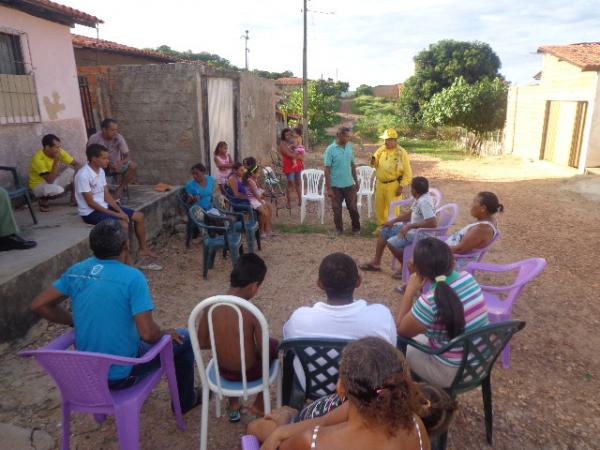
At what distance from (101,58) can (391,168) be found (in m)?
11.3

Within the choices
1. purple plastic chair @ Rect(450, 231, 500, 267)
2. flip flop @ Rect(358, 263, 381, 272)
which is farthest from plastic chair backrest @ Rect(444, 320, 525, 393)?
flip flop @ Rect(358, 263, 381, 272)

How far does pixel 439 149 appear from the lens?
20.5 metres

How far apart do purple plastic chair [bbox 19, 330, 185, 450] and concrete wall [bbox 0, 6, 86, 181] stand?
4481mm

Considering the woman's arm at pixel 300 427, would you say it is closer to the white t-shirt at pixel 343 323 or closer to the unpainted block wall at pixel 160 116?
the white t-shirt at pixel 343 323

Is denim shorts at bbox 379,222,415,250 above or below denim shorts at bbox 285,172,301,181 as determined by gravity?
below

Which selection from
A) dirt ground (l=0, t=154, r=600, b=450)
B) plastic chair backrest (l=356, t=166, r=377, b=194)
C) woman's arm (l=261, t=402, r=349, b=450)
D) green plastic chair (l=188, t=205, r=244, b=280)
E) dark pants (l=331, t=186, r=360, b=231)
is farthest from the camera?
plastic chair backrest (l=356, t=166, r=377, b=194)

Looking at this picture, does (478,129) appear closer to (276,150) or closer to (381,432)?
(276,150)

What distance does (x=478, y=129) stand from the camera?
1922cm

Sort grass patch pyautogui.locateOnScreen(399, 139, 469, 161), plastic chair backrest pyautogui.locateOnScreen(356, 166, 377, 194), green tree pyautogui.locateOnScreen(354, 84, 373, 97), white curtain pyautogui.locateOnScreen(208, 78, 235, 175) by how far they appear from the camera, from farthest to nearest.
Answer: green tree pyautogui.locateOnScreen(354, 84, 373, 97)
grass patch pyautogui.locateOnScreen(399, 139, 469, 161)
plastic chair backrest pyautogui.locateOnScreen(356, 166, 377, 194)
white curtain pyautogui.locateOnScreen(208, 78, 235, 175)

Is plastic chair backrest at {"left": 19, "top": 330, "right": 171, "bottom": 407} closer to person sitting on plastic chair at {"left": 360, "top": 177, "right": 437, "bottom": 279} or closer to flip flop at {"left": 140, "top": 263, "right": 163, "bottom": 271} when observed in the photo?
flip flop at {"left": 140, "top": 263, "right": 163, "bottom": 271}

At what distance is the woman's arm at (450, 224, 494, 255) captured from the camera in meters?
3.81

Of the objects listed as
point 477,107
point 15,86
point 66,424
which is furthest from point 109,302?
point 477,107

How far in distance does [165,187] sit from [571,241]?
6344 mm

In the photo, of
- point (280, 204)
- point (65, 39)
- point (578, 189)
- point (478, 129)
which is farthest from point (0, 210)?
point (478, 129)
